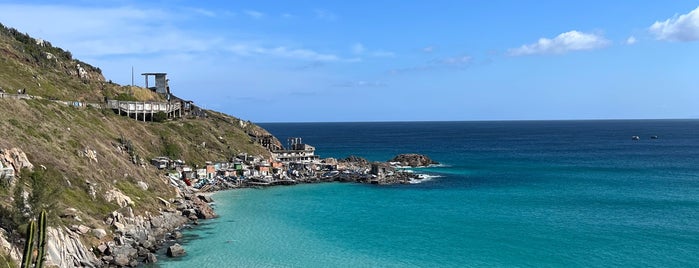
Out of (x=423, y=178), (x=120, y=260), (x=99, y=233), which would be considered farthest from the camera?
(x=423, y=178)

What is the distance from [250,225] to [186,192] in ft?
60.3

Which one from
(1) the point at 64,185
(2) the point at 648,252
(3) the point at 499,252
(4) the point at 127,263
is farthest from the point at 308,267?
(2) the point at 648,252

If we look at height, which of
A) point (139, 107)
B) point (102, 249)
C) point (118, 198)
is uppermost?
point (139, 107)

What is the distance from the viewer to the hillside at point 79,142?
154ft

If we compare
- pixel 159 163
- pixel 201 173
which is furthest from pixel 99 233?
pixel 201 173

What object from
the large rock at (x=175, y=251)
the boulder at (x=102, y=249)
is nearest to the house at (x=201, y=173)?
the large rock at (x=175, y=251)

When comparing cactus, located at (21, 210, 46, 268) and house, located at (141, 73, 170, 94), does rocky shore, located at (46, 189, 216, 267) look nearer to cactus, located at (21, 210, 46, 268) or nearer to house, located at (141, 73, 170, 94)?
cactus, located at (21, 210, 46, 268)

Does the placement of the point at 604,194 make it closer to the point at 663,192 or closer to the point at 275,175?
the point at 663,192

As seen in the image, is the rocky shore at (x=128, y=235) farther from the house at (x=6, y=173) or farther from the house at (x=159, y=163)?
the house at (x=159, y=163)

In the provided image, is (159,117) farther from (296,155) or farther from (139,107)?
(296,155)

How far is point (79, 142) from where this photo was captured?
207ft

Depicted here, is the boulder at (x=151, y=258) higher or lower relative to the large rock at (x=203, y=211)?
lower

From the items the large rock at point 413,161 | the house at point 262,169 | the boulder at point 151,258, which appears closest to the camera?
the boulder at point 151,258

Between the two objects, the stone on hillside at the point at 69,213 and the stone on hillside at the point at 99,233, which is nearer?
the stone on hillside at the point at 69,213
